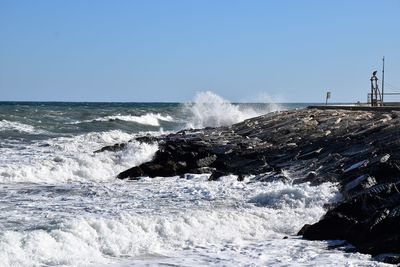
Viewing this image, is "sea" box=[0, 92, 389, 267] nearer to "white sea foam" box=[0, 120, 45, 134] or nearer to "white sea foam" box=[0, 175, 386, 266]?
"white sea foam" box=[0, 175, 386, 266]

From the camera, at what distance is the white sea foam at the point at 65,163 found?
1830cm

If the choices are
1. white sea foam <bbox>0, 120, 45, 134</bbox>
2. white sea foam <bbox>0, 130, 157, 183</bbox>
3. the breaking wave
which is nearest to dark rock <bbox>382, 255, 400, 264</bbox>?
the breaking wave

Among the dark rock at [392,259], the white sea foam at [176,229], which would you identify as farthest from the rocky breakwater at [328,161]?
the white sea foam at [176,229]

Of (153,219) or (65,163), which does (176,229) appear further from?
(65,163)

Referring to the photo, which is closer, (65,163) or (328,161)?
(328,161)

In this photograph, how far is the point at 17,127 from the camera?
40312 mm

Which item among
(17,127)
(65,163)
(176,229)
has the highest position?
(17,127)

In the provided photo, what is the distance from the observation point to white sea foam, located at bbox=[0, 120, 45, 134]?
3817 cm

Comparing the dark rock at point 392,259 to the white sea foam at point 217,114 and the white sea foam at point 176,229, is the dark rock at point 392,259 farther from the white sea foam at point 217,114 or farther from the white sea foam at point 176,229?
the white sea foam at point 217,114

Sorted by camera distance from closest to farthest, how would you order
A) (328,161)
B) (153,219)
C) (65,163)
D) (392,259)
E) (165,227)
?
(392,259) < (165,227) < (153,219) < (328,161) < (65,163)

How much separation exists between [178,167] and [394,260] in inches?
416

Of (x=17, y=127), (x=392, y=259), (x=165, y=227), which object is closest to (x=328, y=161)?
(x=165, y=227)

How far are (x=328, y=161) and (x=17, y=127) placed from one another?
27928mm

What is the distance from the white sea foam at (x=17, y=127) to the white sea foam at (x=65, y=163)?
12.0 metres
